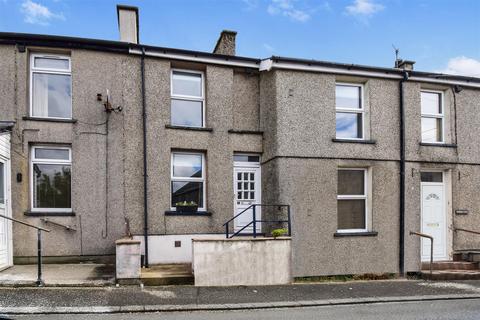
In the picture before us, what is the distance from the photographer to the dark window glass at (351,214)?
10922mm

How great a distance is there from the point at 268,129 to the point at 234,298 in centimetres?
475

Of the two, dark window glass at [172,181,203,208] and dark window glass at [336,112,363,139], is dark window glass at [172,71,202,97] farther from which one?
dark window glass at [336,112,363,139]

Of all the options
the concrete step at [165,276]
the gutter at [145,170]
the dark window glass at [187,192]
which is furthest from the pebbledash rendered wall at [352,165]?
the gutter at [145,170]

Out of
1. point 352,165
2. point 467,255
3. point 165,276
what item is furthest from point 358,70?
point 165,276

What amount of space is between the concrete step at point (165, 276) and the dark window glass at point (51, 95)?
15.1 ft

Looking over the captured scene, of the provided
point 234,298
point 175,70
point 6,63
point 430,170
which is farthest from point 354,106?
point 6,63

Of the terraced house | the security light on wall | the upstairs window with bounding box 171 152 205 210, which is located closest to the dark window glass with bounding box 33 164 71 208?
the terraced house

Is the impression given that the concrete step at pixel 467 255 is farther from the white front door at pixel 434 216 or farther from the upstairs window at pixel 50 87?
the upstairs window at pixel 50 87

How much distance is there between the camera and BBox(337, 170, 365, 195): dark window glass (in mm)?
11047

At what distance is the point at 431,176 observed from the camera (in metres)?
11.9

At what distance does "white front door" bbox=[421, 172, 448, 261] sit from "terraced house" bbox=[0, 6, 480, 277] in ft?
0.11

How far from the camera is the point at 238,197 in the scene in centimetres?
1138

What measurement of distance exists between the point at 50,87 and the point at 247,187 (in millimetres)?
5872

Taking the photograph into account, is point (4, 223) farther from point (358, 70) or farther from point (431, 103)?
point (431, 103)
